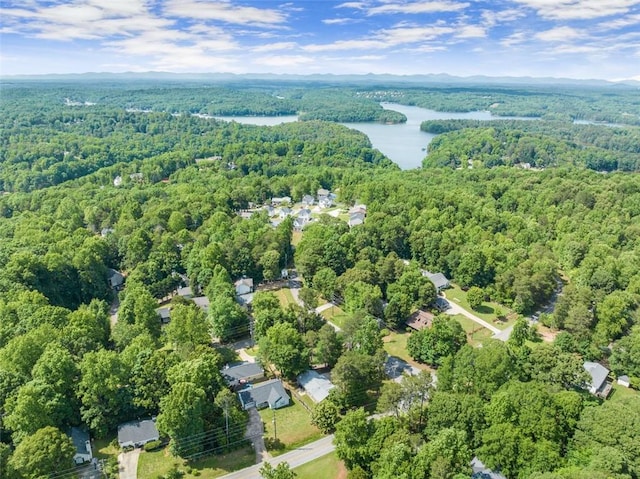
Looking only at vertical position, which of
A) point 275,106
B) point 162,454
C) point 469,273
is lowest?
Result: point 162,454

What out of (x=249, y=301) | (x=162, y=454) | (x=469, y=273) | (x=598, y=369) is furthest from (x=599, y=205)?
(x=162, y=454)

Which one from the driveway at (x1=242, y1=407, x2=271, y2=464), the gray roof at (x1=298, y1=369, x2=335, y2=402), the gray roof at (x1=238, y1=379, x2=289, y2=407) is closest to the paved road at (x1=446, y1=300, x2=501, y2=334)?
the gray roof at (x1=298, y1=369, x2=335, y2=402)

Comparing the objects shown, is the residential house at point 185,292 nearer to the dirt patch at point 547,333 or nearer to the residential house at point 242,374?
the residential house at point 242,374

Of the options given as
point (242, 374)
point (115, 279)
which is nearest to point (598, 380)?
point (242, 374)

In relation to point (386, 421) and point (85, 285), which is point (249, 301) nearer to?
point (85, 285)

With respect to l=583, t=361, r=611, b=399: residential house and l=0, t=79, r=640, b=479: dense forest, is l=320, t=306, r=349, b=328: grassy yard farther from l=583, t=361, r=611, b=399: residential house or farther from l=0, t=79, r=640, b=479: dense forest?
l=583, t=361, r=611, b=399: residential house

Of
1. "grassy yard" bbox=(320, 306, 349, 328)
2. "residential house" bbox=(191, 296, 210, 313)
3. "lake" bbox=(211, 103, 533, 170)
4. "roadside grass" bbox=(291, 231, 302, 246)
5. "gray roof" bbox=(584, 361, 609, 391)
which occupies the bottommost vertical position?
"grassy yard" bbox=(320, 306, 349, 328)
